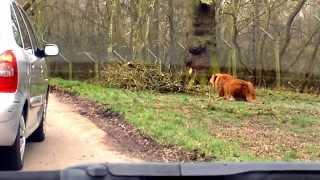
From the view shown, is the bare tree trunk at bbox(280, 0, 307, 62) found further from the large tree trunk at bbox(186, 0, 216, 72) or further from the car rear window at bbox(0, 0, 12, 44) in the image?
the car rear window at bbox(0, 0, 12, 44)

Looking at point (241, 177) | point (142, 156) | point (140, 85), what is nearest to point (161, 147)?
point (142, 156)

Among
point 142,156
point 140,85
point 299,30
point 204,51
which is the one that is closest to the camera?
point 142,156

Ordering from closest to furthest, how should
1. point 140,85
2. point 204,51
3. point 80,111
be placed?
point 80,111, point 140,85, point 204,51

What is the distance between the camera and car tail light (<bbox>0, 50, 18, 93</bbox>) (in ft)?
20.9

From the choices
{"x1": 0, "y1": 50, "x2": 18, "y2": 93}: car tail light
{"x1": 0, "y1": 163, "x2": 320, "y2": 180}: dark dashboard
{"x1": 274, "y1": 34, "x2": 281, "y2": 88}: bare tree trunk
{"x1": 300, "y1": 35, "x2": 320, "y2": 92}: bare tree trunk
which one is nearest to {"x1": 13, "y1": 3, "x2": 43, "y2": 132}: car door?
{"x1": 0, "y1": 50, "x2": 18, "y2": 93}: car tail light

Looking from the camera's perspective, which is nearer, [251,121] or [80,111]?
[251,121]

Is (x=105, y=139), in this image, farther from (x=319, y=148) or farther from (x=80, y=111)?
(x=80, y=111)

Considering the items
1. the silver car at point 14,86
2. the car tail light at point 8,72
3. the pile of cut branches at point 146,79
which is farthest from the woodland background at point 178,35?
the car tail light at point 8,72

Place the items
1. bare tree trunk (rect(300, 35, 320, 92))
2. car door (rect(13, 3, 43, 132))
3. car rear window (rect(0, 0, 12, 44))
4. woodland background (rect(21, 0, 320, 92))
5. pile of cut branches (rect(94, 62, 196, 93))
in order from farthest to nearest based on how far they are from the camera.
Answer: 1. woodland background (rect(21, 0, 320, 92))
2. bare tree trunk (rect(300, 35, 320, 92))
3. pile of cut branches (rect(94, 62, 196, 93))
4. car door (rect(13, 3, 43, 132))
5. car rear window (rect(0, 0, 12, 44))

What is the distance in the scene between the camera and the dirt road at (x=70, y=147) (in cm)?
805

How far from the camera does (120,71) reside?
20031 millimetres

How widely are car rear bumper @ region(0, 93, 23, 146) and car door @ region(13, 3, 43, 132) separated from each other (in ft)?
2.20

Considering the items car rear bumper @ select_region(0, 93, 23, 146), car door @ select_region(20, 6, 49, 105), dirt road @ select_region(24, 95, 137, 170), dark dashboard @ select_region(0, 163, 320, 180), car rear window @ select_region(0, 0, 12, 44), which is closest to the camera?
dark dashboard @ select_region(0, 163, 320, 180)

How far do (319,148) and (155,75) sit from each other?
32.9ft
